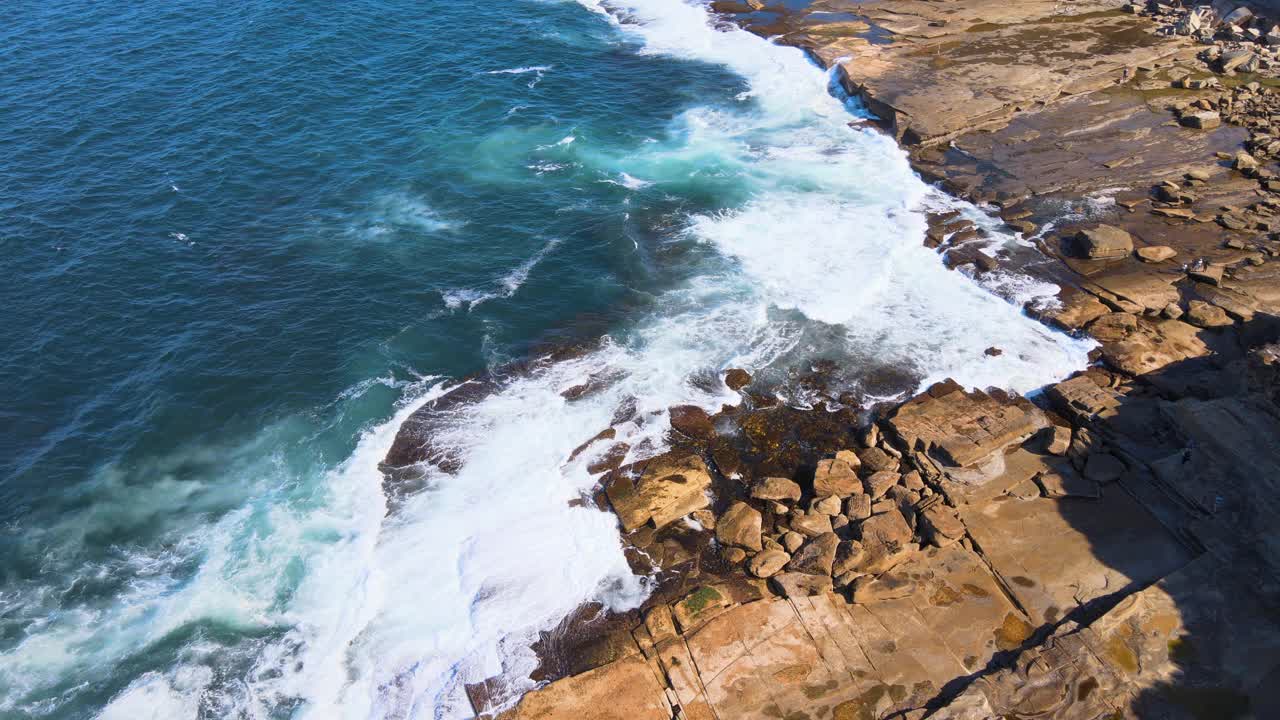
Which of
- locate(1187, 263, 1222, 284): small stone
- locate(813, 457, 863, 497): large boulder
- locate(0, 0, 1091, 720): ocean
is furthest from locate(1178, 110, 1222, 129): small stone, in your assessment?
locate(813, 457, 863, 497): large boulder

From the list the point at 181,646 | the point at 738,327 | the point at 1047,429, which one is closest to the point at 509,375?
the point at 738,327

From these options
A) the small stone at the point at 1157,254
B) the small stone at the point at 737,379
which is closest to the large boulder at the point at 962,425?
the small stone at the point at 737,379

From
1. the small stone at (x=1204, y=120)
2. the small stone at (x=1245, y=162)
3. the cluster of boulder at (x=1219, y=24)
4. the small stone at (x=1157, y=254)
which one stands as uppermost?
the cluster of boulder at (x=1219, y=24)

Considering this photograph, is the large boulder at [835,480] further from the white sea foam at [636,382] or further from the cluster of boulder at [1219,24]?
the cluster of boulder at [1219,24]

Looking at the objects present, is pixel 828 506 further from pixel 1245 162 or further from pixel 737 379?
pixel 1245 162

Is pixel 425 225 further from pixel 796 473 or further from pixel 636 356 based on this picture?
pixel 796 473

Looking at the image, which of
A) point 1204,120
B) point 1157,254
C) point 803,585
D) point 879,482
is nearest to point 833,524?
point 879,482
